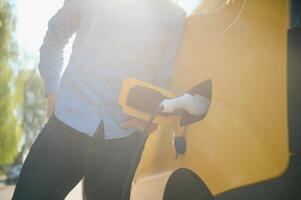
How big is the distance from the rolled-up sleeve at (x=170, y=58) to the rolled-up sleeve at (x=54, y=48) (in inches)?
18.0

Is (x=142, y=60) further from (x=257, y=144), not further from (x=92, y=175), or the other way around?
(x=257, y=144)

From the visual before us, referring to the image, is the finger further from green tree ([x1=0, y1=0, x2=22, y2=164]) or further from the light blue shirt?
green tree ([x1=0, y1=0, x2=22, y2=164])

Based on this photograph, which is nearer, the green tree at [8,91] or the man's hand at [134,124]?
the man's hand at [134,124]

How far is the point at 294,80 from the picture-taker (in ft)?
4.01

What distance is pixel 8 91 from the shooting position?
2159cm

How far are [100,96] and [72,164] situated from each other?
11.3 inches

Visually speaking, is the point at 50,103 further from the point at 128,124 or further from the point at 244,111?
the point at 244,111

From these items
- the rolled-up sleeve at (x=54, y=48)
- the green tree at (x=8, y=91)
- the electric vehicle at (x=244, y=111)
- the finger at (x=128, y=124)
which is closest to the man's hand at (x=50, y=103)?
the rolled-up sleeve at (x=54, y=48)

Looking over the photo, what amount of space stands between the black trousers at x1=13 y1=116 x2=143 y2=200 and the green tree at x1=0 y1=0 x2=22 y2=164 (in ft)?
62.9

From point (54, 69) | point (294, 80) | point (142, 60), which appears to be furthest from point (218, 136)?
point (54, 69)

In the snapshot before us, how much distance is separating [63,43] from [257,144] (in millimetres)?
1211

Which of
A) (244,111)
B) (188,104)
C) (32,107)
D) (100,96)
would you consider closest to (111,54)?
(100,96)

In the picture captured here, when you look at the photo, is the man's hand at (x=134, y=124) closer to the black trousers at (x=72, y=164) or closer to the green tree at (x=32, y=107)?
the black trousers at (x=72, y=164)

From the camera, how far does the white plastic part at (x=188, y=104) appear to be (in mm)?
1480
